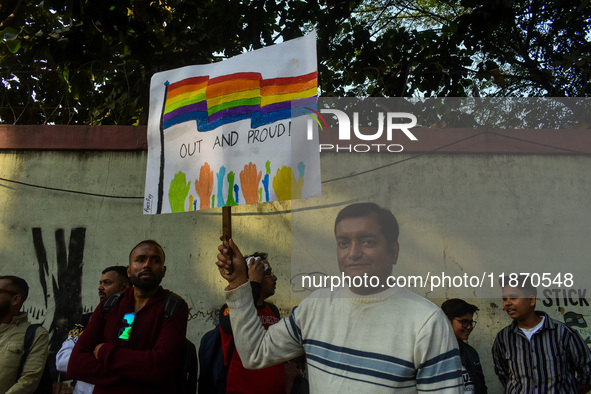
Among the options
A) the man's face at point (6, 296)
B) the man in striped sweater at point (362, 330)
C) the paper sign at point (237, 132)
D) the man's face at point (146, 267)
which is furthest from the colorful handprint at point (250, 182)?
the man's face at point (6, 296)

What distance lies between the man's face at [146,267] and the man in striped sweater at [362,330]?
122 centimetres

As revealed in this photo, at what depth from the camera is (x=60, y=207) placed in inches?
216

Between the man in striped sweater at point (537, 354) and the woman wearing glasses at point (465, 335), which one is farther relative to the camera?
the woman wearing glasses at point (465, 335)

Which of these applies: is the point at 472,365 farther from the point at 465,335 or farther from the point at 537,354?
the point at 537,354

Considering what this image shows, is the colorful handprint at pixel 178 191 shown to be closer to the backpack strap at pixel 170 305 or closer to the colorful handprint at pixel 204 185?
the colorful handprint at pixel 204 185

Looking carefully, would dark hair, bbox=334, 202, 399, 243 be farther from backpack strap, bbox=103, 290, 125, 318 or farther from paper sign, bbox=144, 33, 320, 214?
backpack strap, bbox=103, 290, 125, 318

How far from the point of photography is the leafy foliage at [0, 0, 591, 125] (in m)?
4.76

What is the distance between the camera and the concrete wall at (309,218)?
5219 mm

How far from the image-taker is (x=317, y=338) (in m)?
2.11

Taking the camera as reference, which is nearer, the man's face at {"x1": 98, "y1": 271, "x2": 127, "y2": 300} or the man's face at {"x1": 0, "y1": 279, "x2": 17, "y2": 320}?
the man's face at {"x1": 0, "y1": 279, "x2": 17, "y2": 320}

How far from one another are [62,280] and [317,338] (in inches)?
155

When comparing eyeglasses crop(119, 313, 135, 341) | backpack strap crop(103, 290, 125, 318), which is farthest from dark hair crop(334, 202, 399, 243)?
backpack strap crop(103, 290, 125, 318)

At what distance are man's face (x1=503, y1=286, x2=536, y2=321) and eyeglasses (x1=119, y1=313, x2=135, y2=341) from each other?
2542 mm

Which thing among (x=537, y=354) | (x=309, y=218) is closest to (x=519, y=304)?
(x=537, y=354)
